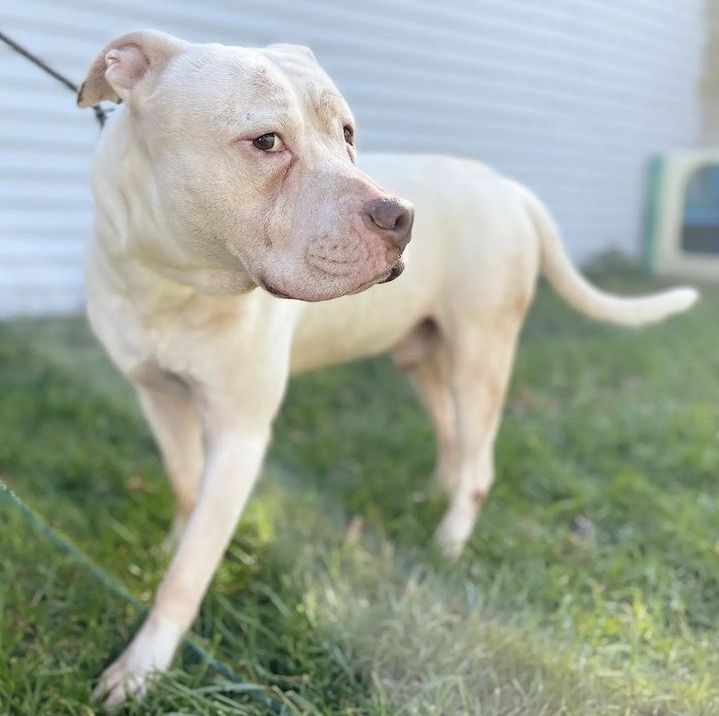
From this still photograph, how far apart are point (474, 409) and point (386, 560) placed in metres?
0.51

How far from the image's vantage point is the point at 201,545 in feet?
6.28

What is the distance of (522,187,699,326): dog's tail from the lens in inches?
103

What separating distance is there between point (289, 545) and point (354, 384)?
1.83m

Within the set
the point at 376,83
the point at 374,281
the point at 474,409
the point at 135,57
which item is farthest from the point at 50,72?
the point at 376,83

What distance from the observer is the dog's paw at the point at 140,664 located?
1778mm

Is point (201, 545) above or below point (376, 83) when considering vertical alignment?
below

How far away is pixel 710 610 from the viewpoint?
80.4 inches

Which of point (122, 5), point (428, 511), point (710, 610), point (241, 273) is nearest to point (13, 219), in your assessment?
point (122, 5)

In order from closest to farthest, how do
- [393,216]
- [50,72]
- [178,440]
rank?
1. [393,216]
2. [50,72]
3. [178,440]

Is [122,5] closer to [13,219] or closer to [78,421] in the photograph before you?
[13,219]

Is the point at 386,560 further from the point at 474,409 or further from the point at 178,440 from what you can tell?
the point at 178,440

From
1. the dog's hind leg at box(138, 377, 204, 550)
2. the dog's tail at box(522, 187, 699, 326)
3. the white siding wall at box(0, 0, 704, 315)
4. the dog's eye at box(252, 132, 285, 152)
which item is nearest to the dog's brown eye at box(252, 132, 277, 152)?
the dog's eye at box(252, 132, 285, 152)

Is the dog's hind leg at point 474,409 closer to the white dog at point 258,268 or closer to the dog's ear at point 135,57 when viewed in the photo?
the white dog at point 258,268

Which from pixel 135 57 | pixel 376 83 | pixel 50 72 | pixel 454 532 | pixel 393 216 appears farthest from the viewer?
pixel 376 83
